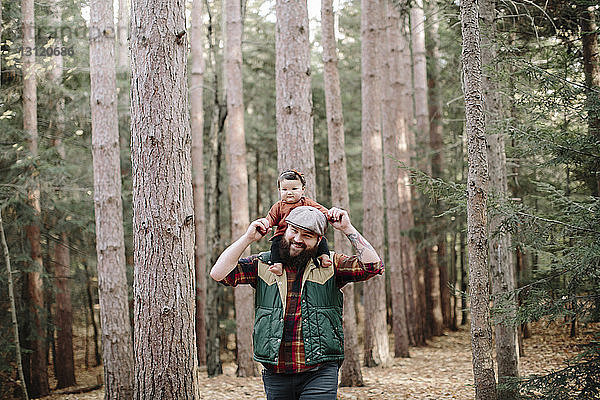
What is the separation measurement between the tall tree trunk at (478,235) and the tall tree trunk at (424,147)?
1068 centimetres

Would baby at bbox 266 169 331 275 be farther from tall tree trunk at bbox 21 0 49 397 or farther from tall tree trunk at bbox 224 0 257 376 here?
tall tree trunk at bbox 21 0 49 397

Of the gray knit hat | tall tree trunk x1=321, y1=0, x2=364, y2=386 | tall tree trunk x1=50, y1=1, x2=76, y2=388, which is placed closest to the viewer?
the gray knit hat

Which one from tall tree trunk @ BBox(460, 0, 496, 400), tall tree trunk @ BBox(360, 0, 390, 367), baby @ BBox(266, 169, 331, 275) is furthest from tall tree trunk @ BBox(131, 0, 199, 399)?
tall tree trunk @ BBox(360, 0, 390, 367)

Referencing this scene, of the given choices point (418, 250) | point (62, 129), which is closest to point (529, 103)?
point (418, 250)

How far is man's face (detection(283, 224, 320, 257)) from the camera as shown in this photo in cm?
373

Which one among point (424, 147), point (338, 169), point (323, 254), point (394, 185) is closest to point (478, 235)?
point (323, 254)

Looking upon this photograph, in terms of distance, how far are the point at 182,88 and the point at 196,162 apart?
1133cm

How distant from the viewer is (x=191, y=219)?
5215mm

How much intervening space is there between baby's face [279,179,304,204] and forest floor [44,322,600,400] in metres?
4.50

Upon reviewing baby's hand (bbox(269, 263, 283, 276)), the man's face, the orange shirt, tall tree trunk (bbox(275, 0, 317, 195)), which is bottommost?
baby's hand (bbox(269, 263, 283, 276))

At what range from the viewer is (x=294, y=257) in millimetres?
3848

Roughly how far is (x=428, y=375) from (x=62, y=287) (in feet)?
30.1

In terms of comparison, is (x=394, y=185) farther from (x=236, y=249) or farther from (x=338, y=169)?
(x=236, y=249)

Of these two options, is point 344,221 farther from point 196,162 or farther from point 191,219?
point 196,162
